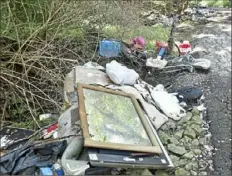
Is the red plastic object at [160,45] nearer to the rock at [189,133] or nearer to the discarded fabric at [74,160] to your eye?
the rock at [189,133]

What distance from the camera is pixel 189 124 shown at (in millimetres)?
4840

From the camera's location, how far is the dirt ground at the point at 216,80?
454 centimetres

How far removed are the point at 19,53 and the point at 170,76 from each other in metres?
2.88

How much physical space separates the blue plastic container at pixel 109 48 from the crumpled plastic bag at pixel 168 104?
1.30 m

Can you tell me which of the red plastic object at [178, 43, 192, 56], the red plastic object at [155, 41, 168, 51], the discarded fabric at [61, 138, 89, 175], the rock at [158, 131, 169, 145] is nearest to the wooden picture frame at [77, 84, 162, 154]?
the discarded fabric at [61, 138, 89, 175]

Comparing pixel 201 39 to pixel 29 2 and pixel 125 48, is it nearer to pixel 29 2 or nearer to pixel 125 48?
pixel 125 48

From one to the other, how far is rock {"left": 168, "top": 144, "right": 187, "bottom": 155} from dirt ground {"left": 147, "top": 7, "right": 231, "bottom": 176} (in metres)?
0.41

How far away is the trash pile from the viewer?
3.63 metres

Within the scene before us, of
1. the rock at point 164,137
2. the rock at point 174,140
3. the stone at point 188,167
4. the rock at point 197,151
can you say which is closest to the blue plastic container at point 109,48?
the rock at point 164,137

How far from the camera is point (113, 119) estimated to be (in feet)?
14.1

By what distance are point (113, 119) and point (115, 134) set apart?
33 centimetres

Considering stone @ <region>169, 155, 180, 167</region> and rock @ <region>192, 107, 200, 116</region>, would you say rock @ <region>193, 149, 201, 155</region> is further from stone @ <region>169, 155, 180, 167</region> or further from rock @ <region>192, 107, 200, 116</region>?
rock @ <region>192, 107, 200, 116</region>

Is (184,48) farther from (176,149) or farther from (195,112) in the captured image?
(176,149)

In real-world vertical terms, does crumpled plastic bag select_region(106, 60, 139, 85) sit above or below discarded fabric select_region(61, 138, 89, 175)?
above
